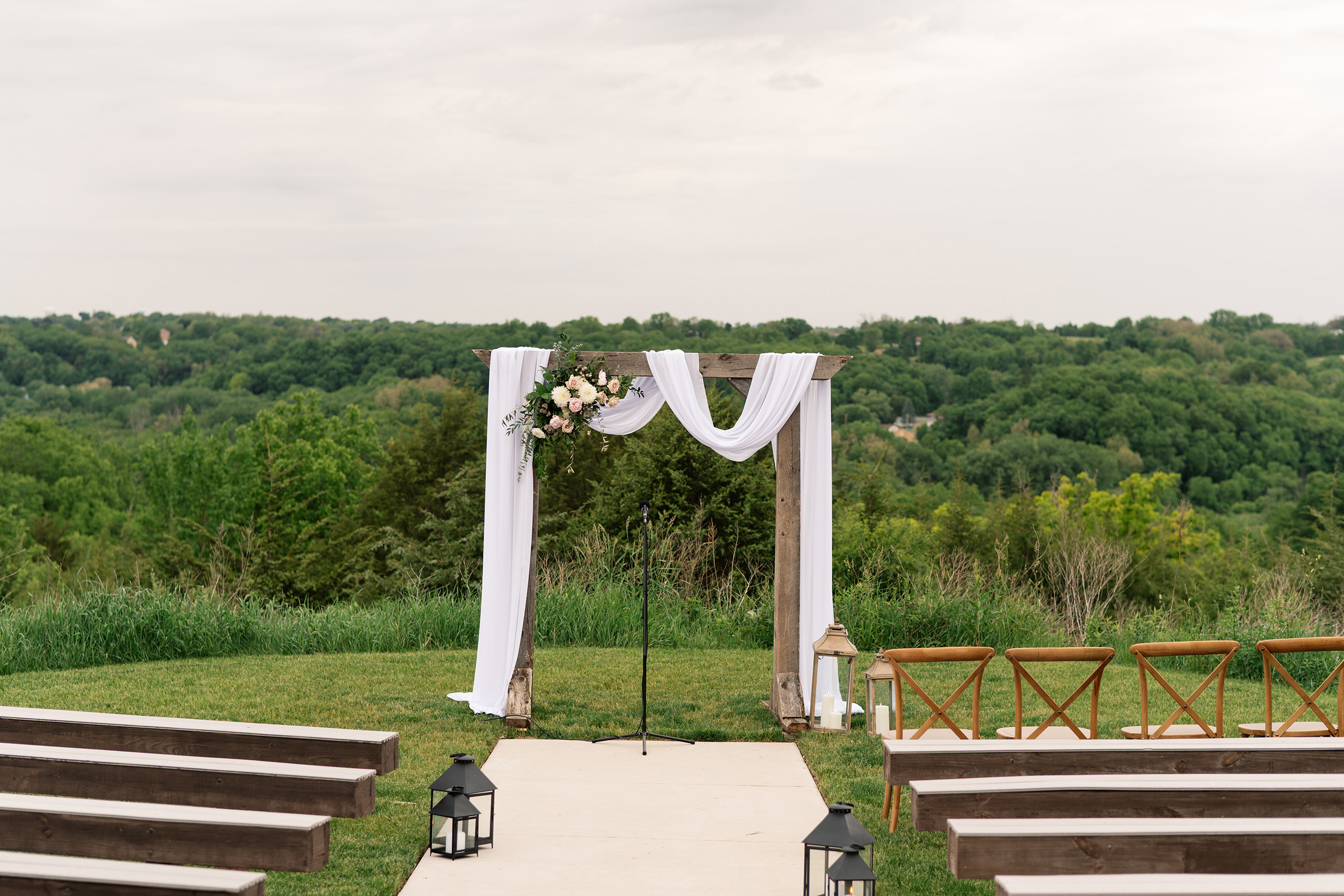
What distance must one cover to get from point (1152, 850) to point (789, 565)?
3759mm

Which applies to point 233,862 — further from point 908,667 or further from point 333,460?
point 333,460

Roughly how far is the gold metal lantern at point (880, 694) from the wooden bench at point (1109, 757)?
0.79 metres

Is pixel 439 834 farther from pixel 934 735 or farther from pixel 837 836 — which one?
pixel 934 735

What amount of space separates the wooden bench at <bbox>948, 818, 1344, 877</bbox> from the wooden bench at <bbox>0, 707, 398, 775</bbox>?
7.65 feet

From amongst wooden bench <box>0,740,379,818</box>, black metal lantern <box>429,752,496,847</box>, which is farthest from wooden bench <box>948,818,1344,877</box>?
wooden bench <box>0,740,379,818</box>

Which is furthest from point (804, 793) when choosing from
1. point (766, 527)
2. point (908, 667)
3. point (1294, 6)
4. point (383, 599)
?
point (1294, 6)

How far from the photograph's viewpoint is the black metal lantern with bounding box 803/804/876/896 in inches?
141

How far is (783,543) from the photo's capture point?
22.9 ft

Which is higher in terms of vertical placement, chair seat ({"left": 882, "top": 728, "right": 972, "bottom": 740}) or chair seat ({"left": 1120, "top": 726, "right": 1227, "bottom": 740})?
chair seat ({"left": 882, "top": 728, "right": 972, "bottom": 740})

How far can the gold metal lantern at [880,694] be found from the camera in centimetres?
571

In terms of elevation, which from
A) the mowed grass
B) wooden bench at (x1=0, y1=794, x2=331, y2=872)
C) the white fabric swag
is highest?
the white fabric swag

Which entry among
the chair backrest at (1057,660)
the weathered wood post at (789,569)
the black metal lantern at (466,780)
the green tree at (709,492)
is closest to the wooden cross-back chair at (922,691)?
the chair backrest at (1057,660)

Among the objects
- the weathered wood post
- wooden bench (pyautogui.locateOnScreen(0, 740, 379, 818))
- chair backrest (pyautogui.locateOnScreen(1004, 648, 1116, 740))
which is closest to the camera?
wooden bench (pyautogui.locateOnScreen(0, 740, 379, 818))

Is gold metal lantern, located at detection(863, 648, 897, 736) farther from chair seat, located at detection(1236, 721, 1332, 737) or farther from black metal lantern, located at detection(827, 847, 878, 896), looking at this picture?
chair seat, located at detection(1236, 721, 1332, 737)
